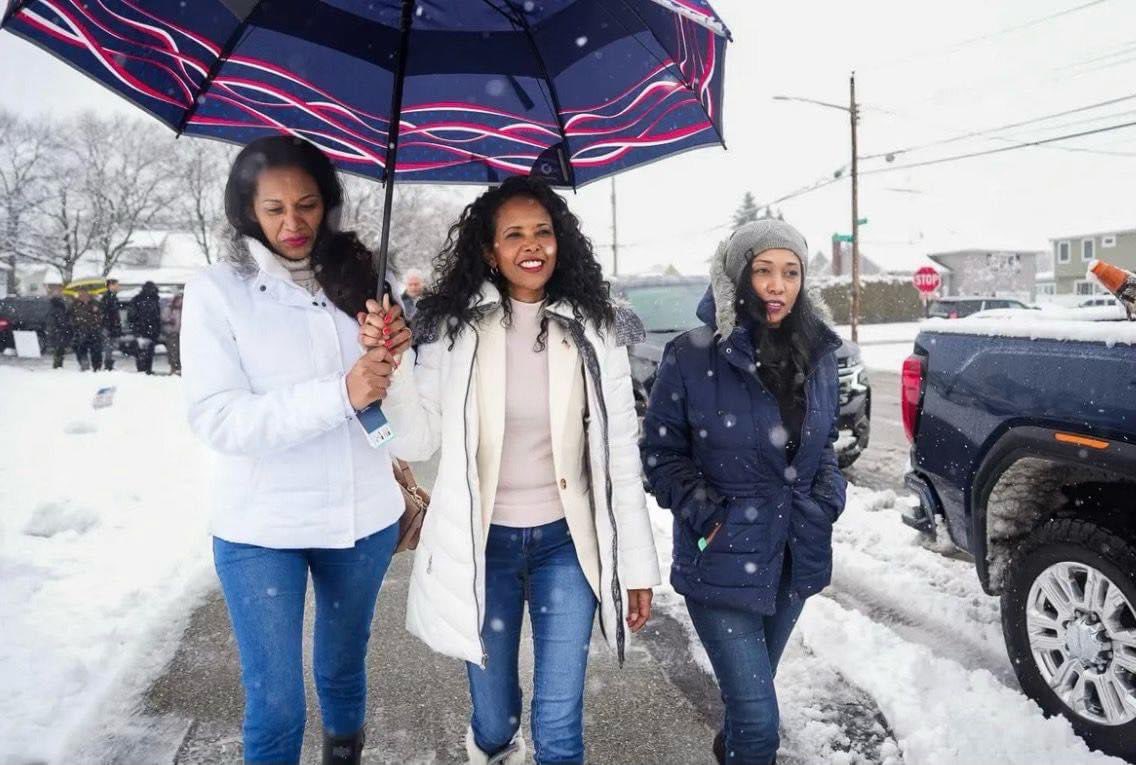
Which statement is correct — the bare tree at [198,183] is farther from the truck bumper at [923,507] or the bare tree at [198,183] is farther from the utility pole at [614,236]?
the truck bumper at [923,507]

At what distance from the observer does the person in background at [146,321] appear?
57.1 feet

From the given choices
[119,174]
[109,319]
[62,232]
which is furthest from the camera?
[62,232]

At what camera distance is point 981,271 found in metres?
59.0

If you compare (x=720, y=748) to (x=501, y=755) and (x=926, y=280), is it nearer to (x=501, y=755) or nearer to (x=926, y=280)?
(x=501, y=755)

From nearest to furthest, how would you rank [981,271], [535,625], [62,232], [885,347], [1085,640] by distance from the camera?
[535,625] < [1085,640] < [885,347] < [62,232] < [981,271]

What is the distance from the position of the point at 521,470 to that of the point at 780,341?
1000mm

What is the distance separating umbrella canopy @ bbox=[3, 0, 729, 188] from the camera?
7.25ft

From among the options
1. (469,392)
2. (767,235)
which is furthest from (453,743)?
(767,235)

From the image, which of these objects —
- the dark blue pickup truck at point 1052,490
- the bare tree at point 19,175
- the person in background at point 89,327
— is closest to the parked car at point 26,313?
the bare tree at point 19,175

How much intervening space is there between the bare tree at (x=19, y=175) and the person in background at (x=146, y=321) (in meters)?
16.4

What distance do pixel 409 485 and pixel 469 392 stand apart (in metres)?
A: 0.64

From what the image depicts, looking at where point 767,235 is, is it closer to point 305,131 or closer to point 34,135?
point 305,131

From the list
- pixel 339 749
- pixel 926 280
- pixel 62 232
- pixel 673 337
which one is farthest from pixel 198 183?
pixel 339 749

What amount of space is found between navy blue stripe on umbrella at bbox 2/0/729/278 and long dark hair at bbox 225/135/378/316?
0.76 ft
